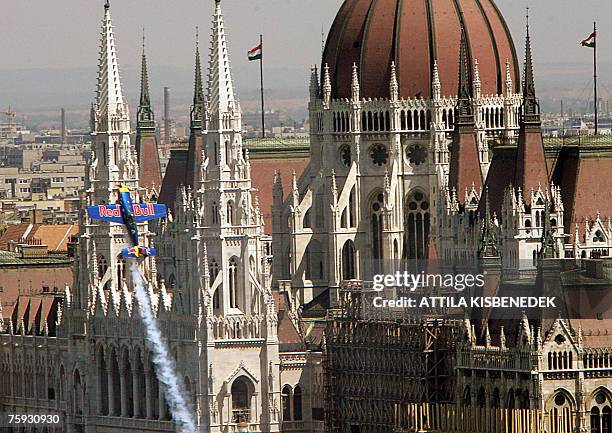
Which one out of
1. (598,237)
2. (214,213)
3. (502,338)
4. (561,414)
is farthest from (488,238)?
(561,414)

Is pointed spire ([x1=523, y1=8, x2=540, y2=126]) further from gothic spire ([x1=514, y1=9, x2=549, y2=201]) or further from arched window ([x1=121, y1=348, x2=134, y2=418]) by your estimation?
arched window ([x1=121, y1=348, x2=134, y2=418])

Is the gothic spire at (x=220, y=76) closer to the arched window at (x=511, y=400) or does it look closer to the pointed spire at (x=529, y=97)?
the pointed spire at (x=529, y=97)

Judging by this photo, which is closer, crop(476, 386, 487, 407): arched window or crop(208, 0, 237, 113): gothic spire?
crop(476, 386, 487, 407): arched window

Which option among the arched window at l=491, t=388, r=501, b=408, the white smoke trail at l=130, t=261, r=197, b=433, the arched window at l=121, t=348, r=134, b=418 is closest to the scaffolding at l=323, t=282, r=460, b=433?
the arched window at l=491, t=388, r=501, b=408

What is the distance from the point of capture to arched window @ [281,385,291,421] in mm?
193375

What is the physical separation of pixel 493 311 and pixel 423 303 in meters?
11.7

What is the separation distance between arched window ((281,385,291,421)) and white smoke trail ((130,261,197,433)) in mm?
5097

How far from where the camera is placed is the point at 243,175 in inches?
7559

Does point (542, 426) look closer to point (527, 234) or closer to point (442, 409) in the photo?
point (442, 409)

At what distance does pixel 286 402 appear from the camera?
194 m

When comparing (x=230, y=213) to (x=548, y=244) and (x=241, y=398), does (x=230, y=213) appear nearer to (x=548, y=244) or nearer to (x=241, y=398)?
(x=241, y=398)

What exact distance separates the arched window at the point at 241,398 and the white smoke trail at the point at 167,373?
7.19ft

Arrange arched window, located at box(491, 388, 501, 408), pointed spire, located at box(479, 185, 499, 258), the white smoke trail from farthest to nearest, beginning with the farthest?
1. the white smoke trail
2. pointed spire, located at box(479, 185, 499, 258)
3. arched window, located at box(491, 388, 501, 408)

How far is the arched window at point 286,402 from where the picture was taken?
193375mm
